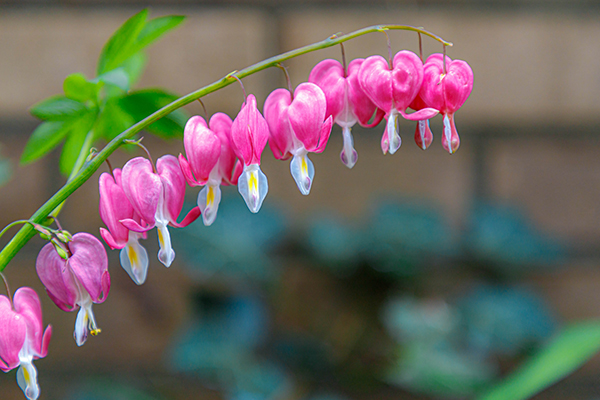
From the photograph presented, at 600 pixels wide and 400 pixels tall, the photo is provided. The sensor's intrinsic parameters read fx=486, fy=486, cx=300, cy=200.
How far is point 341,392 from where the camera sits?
1029 mm

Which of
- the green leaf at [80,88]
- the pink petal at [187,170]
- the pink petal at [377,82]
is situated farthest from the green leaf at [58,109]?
the pink petal at [377,82]

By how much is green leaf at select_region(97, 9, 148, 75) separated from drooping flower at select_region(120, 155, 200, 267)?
0.13m

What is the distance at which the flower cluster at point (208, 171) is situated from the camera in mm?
319

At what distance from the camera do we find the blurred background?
100cm

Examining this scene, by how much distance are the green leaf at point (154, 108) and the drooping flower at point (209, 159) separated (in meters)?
0.07

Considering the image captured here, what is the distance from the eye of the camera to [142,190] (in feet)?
1.05

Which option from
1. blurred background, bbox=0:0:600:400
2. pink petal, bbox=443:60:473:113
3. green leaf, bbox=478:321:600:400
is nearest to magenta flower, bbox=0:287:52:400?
pink petal, bbox=443:60:473:113

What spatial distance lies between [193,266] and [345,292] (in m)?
0.35

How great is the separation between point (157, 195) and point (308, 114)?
4.6 inches

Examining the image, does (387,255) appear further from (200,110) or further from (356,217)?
(200,110)

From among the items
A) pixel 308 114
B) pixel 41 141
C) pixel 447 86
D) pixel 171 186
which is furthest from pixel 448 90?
pixel 41 141

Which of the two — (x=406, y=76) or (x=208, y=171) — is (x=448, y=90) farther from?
(x=208, y=171)

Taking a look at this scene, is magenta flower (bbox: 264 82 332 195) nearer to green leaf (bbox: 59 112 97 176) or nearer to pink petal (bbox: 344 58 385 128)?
pink petal (bbox: 344 58 385 128)

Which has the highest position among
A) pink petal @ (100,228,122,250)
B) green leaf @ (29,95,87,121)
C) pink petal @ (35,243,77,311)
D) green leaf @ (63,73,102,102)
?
green leaf @ (63,73,102,102)
